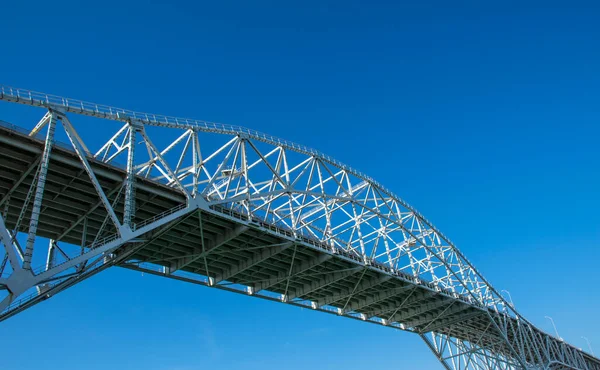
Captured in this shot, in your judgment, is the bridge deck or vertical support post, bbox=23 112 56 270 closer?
vertical support post, bbox=23 112 56 270

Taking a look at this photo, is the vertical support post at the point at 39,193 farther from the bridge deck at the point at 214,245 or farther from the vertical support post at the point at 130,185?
the vertical support post at the point at 130,185

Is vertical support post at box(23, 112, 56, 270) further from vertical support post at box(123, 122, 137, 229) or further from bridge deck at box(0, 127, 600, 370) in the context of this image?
vertical support post at box(123, 122, 137, 229)

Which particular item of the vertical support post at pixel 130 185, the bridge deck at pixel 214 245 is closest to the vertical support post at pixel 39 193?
the bridge deck at pixel 214 245

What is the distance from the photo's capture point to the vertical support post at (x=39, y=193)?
77.9ft

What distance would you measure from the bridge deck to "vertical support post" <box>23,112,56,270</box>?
1.22 meters

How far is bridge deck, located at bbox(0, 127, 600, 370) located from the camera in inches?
1146

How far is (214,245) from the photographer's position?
37406mm

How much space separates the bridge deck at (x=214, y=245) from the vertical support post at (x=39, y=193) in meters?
1.22

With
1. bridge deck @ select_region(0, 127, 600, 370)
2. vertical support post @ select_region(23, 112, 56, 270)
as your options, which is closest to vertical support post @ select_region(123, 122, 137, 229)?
bridge deck @ select_region(0, 127, 600, 370)

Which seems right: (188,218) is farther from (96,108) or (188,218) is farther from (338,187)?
(338,187)

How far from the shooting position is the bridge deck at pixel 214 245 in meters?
29.1

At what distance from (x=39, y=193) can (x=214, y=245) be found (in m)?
14.6

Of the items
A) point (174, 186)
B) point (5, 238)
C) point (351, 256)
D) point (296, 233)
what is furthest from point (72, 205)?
point (351, 256)

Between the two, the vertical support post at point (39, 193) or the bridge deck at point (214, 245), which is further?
the bridge deck at point (214, 245)
